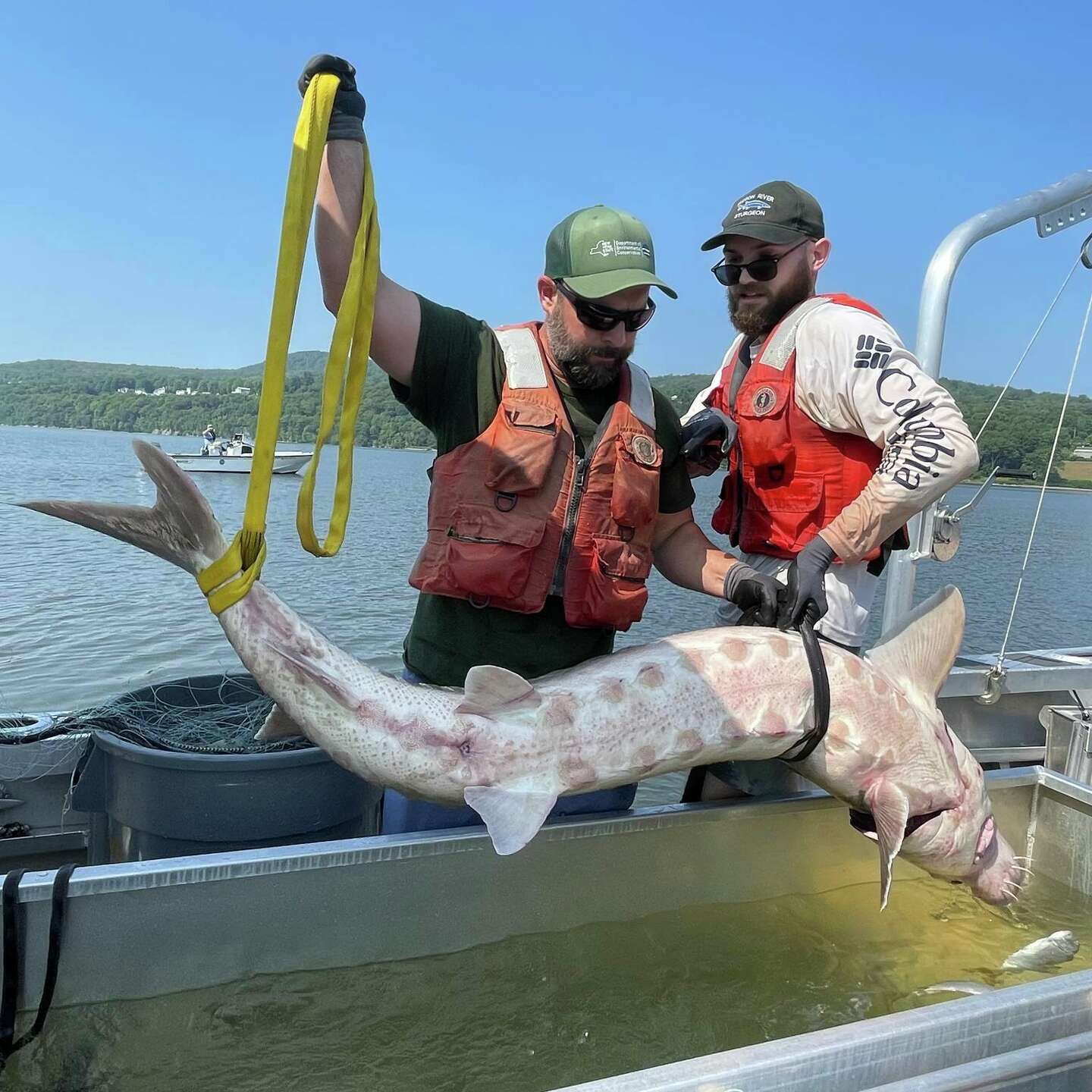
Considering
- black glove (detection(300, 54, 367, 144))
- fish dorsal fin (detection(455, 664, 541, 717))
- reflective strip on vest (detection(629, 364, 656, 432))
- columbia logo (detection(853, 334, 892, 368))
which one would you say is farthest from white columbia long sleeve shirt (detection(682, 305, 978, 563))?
black glove (detection(300, 54, 367, 144))

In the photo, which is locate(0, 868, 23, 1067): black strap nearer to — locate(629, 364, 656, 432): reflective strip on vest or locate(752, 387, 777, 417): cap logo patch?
locate(629, 364, 656, 432): reflective strip on vest

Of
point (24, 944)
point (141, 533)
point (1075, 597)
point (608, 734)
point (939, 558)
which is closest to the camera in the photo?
point (24, 944)

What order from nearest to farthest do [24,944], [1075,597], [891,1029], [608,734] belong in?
[891,1029] < [24,944] < [608,734] < [1075,597]

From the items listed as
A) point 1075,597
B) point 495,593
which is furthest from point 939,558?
point 1075,597

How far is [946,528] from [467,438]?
3.05 meters

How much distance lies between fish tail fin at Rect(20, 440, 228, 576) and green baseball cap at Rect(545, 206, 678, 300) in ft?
5.10

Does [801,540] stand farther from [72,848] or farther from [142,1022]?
[72,848]

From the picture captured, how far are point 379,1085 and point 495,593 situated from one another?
1672mm

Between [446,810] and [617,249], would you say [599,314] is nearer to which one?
[617,249]

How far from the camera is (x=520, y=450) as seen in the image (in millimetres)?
3391

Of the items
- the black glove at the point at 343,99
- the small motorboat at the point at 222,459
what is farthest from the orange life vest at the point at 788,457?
the small motorboat at the point at 222,459

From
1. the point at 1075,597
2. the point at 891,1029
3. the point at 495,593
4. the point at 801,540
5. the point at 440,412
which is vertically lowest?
the point at 1075,597

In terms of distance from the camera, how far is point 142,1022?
2879mm

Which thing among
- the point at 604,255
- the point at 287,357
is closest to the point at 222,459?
the point at 604,255
